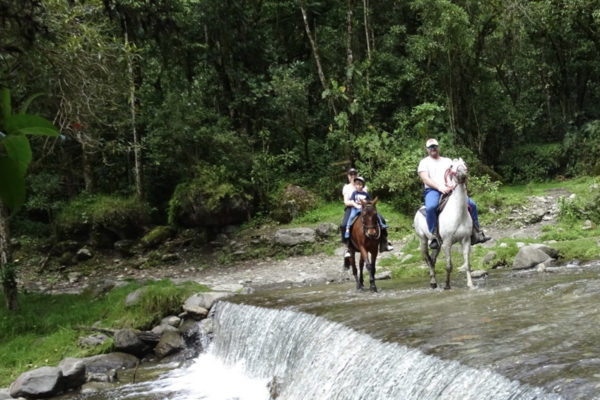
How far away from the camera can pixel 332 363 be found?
6.62 meters

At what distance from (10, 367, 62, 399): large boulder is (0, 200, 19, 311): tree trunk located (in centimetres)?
357

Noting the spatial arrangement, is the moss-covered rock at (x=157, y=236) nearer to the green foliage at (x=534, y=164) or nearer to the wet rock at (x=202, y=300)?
the wet rock at (x=202, y=300)

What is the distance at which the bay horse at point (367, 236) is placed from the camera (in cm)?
998

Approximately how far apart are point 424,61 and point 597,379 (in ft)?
75.4

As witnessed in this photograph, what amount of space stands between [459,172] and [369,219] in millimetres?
1906

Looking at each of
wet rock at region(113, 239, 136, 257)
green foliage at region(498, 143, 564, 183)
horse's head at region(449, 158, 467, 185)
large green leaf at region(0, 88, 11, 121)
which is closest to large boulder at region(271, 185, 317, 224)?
wet rock at region(113, 239, 136, 257)

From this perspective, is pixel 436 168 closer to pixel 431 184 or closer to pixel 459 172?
pixel 431 184

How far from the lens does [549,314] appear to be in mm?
6168

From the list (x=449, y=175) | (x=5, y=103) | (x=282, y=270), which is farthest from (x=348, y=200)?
(x=5, y=103)

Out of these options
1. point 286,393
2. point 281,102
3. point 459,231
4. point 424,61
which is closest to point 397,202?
point 281,102

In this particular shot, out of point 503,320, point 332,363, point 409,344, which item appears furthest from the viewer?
point 332,363

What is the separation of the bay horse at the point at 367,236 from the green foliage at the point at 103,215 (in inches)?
462

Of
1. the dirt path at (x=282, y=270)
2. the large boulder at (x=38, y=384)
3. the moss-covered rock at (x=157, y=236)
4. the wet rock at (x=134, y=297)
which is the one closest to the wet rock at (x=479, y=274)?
the dirt path at (x=282, y=270)

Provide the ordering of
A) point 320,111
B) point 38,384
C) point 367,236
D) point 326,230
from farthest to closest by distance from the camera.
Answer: point 320,111, point 326,230, point 367,236, point 38,384
